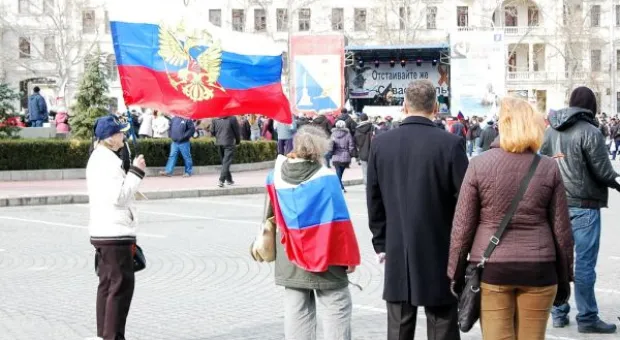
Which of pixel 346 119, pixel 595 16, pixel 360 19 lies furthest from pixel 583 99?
pixel 595 16

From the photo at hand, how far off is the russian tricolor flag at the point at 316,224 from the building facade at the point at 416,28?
204ft

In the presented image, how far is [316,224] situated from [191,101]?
3446 mm

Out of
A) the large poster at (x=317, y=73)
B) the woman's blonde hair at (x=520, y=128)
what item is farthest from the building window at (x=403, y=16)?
the woman's blonde hair at (x=520, y=128)

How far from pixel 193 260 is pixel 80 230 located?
3.67m

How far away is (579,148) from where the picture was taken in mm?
7734

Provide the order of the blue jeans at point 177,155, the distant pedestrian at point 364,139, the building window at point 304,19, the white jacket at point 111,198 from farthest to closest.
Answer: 1. the building window at point 304,19
2. the blue jeans at point 177,155
3. the distant pedestrian at point 364,139
4. the white jacket at point 111,198

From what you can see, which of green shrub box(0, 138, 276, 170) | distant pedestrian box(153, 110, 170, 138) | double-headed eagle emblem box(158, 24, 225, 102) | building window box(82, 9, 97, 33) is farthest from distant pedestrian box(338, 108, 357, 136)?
building window box(82, 9, 97, 33)

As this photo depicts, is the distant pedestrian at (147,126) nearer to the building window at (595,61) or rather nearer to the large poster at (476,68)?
the large poster at (476,68)

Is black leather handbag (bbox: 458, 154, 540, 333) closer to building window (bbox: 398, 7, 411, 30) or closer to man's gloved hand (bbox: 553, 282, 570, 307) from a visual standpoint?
man's gloved hand (bbox: 553, 282, 570, 307)

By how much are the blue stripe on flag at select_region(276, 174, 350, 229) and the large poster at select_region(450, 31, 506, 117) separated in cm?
2934

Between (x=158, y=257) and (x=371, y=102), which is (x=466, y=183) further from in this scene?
(x=371, y=102)

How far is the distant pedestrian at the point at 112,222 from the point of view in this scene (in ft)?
23.1

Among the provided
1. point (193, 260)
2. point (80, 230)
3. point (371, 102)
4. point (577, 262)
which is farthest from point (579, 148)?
point (371, 102)

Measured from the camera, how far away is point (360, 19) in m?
79.6
